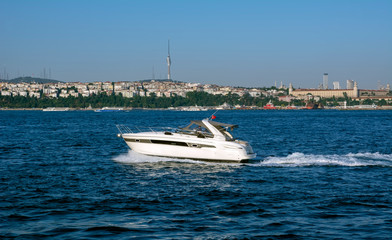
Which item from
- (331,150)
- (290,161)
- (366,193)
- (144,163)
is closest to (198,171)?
(144,163)

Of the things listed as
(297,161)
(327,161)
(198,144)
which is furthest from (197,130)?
(327,161)

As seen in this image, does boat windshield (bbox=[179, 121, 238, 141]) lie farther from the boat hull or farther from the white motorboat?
the boat hull

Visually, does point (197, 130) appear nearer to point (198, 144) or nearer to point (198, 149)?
point (198, 144)

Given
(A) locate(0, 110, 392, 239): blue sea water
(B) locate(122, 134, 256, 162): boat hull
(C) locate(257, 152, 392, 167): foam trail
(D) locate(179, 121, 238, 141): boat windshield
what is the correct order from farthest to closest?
(C) locate(257, 152, 392, 167): foam trail < (D) locate(179, 121, 238, 141): boat windshield < (B) locate(122, 134, 256, 162): boat hull < (A) locate(0, 110, 392, 239): blue sea water

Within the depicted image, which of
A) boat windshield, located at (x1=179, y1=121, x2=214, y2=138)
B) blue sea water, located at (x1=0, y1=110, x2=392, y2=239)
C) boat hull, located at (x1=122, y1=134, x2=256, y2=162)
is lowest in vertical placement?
blue sea water, located at (x1=0, y1=110, x2=392, y2=239)

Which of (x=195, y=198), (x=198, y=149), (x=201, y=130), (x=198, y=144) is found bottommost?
(x=195, y=198)

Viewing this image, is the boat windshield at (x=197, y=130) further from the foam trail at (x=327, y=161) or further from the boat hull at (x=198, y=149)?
the foam trail at (x=327, y=161)

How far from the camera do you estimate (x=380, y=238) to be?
11.1m

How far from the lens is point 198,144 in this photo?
21.8 metres

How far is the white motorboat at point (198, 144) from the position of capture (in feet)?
71.0

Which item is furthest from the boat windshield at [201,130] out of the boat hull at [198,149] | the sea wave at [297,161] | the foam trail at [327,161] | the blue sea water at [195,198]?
the foam trail at [327,161]

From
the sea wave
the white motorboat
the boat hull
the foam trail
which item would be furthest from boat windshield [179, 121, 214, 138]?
the foam trail

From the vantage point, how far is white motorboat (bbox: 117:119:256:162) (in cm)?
2164

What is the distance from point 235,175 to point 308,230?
7.87m
